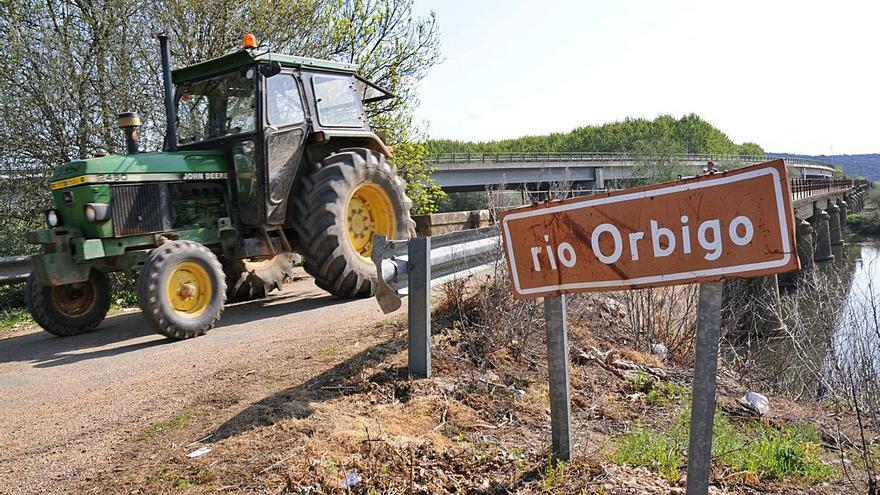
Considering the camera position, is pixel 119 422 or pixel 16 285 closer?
pixel 119 422

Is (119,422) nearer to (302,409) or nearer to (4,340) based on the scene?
(302,409)

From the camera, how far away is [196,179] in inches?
298

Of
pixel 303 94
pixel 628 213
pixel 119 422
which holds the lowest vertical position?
pixel 119 422

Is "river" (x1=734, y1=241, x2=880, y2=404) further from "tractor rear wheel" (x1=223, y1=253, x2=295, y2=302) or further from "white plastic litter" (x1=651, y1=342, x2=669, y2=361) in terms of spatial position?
"tractor rear wheel" (x1=223, y1=253, x2=295, y2=302)

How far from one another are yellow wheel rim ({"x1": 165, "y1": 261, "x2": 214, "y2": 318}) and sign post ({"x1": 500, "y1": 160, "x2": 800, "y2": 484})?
4053 millimetres

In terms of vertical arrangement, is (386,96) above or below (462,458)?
above

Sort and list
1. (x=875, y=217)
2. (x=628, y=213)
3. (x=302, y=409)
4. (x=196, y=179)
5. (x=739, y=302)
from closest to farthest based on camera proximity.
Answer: (x=628, y=213) < (x=302, y=409) < (x=196, y=179) < (x=739, y=302) < (x=875, y=217)

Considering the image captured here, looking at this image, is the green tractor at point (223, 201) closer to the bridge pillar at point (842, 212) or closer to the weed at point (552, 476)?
the weed at point (552, 476)

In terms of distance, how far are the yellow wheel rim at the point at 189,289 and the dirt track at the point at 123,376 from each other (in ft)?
1.06

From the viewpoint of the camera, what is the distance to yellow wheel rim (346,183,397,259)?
838 centimetres

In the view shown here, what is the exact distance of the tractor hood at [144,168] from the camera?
6820 mm

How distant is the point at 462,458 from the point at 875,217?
61489mm

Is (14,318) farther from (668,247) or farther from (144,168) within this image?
(668,247)

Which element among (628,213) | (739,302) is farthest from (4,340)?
(739,302)
